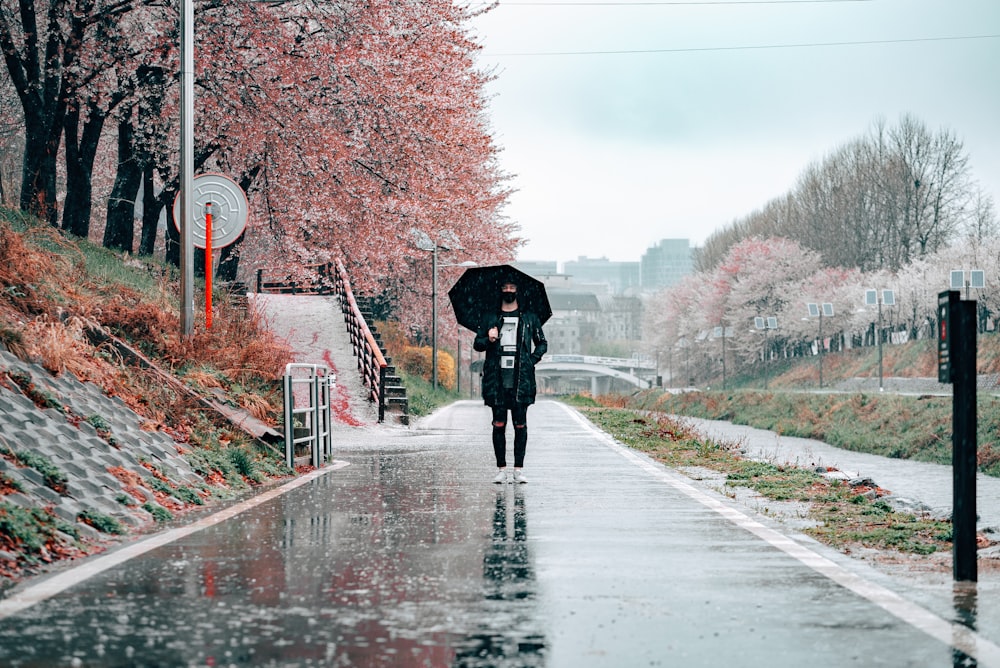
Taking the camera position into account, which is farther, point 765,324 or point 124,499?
point 765,324

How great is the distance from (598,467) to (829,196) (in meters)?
88.0

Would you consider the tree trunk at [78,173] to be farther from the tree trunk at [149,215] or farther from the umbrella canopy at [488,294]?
the umbrella canopy at [488,294]

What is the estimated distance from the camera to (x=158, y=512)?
11.0 m

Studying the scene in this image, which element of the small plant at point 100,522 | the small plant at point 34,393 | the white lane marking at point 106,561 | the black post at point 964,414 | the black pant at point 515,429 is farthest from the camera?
the black pant at point 515,429

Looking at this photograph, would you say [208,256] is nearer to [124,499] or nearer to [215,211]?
[215,211]

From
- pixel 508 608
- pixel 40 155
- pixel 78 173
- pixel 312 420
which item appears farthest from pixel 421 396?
pixel 508 608

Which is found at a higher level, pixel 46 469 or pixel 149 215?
pixel 149 215

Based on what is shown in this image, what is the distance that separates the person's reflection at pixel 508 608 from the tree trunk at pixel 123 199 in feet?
72.8

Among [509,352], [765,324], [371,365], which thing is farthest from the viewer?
[765,324]

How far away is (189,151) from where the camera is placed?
1916cm

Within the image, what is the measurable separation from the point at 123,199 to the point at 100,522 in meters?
22.4

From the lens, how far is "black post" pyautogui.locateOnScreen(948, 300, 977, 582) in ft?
25.6

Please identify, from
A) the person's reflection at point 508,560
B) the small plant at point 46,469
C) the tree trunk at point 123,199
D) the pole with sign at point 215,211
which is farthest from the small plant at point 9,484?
the tree trunk at point 123,199

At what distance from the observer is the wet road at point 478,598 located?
586 cm
